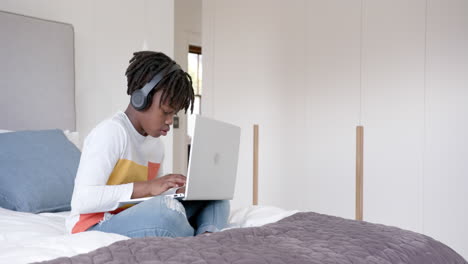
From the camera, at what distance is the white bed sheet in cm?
107

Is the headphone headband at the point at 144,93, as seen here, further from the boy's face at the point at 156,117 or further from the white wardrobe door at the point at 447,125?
the white wardrobe door at the point at 447,125

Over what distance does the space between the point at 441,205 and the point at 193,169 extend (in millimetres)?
2236

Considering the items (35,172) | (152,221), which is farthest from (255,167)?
(152,221)

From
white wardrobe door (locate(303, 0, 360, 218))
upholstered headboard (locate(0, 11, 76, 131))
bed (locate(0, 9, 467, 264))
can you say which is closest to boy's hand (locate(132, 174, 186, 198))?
bed (locate(0, 9, 467, 264))

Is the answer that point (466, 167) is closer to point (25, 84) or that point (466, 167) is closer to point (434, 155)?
point (434, 155)

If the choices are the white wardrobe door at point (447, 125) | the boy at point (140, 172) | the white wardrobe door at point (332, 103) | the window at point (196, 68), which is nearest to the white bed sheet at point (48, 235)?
the boy at point (140, 172)

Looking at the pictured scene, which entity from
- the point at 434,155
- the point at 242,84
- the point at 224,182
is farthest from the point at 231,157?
the point at 242,84

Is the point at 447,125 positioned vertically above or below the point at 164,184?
above

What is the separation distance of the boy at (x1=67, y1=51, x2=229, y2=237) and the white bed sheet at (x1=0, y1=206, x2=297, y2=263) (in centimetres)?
11

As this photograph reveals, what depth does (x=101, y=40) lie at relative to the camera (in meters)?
3.14

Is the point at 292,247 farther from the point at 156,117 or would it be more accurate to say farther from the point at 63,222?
the point at 63,222

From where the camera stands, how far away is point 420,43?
3.27 meters

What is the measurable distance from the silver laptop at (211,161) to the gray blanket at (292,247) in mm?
245

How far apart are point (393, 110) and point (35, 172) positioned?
7.79ft
